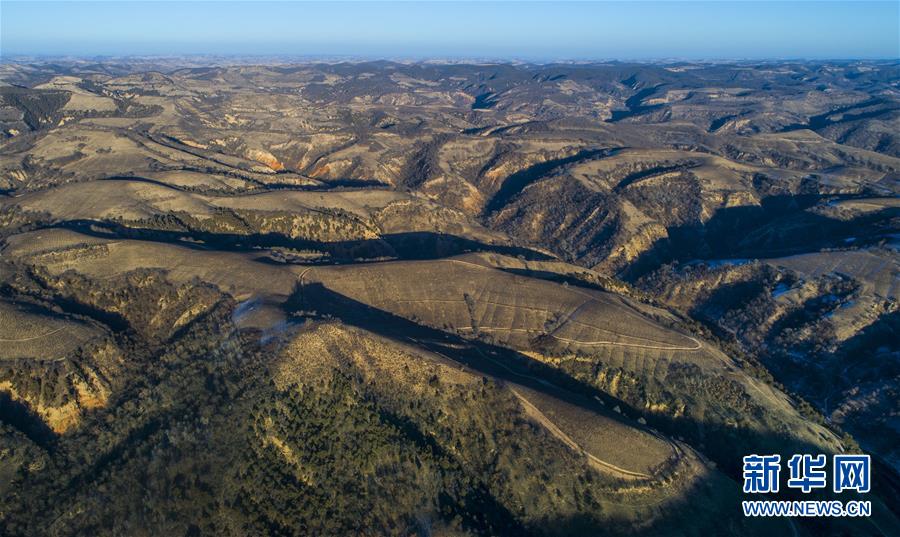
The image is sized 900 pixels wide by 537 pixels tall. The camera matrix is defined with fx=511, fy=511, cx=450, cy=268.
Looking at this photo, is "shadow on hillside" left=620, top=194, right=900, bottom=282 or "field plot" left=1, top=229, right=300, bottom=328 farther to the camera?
"shadow on hillside" left=620, top=194, right=900, bottom=282

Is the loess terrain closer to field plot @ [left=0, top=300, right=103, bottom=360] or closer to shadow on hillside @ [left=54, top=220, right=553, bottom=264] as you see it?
field plot @ [left=0, top=300, right=103, bottom=360]

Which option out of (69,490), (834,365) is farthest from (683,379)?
(69,490)

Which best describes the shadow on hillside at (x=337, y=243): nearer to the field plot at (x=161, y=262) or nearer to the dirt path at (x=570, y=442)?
the field plot at (x=161, y=262)

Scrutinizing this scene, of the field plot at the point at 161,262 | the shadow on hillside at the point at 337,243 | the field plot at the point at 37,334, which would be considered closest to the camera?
the field plot at the point at 37,334

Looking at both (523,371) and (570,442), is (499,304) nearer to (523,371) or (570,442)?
(523,371)

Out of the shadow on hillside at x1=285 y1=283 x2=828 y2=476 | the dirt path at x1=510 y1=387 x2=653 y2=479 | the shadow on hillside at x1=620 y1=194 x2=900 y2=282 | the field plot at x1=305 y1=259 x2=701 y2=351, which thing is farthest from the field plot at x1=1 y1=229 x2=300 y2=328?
the shadow on hillside at x1=620 y1=194 x2=900 y2=282

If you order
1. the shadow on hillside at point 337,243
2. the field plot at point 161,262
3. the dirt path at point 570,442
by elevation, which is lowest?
the dirt path at point 570,442

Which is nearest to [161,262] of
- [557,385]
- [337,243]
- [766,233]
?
[337,243]

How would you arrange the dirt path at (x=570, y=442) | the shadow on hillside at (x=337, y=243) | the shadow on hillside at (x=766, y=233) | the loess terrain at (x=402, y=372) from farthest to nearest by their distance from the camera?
the shadow on hillside at (x=766, y=233) < the shadow on hillside at (x=337, y=243) < the dirt path at (x=570, y=442) < the loess terrain at (x=402, y=372)

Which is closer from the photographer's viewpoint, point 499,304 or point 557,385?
point 557,385

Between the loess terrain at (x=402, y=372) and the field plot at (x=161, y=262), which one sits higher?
the field plot at (x=161, y=262)

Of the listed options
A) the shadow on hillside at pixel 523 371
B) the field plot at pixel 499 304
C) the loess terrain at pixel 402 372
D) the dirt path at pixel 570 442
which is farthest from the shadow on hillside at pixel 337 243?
the dirt path at pixel 570 442

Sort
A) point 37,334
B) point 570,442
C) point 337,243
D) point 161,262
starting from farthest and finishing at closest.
A: point 337,243 → point 161,262 → point 37,334 → point 570,442
